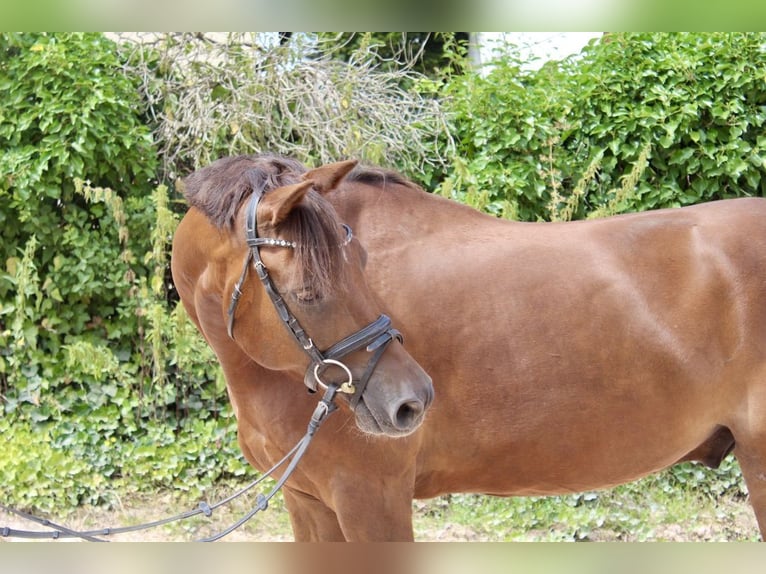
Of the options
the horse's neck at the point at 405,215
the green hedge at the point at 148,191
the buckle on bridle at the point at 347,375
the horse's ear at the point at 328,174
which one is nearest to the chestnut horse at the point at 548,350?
the horse's neck at the point at 405,215

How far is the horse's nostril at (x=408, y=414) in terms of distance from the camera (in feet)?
7.15

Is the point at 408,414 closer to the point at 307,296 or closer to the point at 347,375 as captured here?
the point at 347,375

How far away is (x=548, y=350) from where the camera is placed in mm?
2777

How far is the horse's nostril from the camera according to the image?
2.18 m

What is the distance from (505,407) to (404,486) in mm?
458

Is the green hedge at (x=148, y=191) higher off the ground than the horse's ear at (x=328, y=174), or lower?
lower

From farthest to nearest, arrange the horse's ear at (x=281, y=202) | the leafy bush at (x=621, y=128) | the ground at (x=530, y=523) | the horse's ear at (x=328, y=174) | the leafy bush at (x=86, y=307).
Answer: the leafy bush at (x=86, y=307) → the leafy bush at (x=621, y=128) → the ground at (x=530, y=523) → the horse's ear at (x=328, y=174) → the horse's ear at (x=281, y=202)

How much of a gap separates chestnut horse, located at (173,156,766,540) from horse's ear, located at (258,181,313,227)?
1.23 feet

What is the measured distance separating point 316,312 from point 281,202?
325mm

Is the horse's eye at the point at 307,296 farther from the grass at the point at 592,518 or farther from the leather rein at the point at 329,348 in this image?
the grass at the point at 592,518

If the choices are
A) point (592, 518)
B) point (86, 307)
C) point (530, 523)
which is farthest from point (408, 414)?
point (86, 307)

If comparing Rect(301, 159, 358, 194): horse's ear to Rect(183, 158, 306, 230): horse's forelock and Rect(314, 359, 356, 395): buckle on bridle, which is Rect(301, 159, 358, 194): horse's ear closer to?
Rect(183, 158, 306, 230): horse's forelock

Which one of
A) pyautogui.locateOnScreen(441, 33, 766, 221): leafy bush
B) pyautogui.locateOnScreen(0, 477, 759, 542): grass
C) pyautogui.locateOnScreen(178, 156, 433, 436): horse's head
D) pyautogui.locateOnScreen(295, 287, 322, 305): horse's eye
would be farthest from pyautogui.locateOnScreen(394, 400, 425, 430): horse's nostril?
pyautogui.locateOnScreen(441, 33, 766, 221): leafy bush
